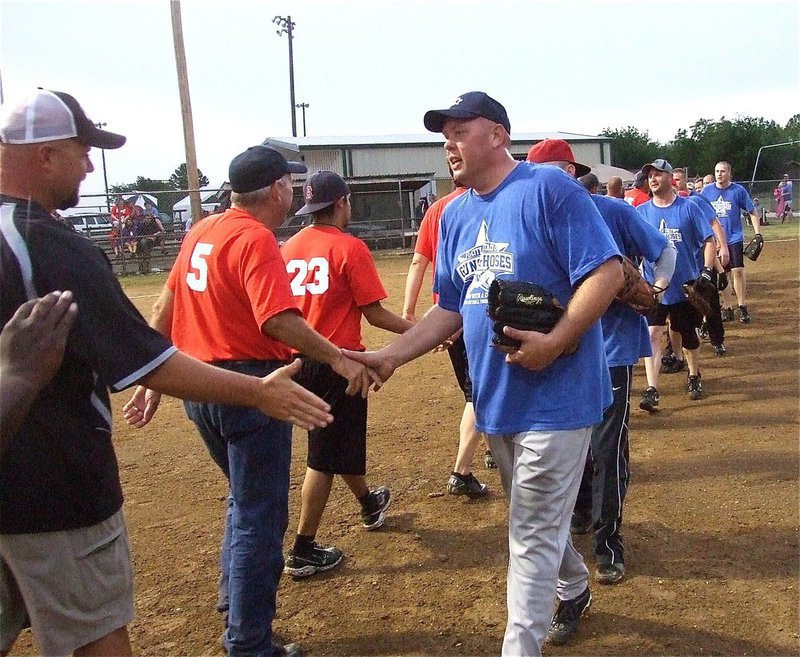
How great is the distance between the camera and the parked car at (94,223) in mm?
24159

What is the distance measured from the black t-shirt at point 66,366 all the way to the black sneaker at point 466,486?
3.09m

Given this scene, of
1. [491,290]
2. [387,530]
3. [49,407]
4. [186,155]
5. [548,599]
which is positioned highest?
[186,155]

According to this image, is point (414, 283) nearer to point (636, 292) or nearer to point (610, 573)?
point (636, 292)

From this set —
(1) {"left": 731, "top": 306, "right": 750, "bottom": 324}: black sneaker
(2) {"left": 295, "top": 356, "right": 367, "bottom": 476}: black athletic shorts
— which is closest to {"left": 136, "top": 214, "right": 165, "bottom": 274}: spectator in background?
(1) {"left": 731, "top": 306, "right": 750, "bottom": 324}: black sneaker

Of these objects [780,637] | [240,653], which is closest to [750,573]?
[780,637]

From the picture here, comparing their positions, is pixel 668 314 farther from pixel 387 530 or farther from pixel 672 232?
pixel 387 530

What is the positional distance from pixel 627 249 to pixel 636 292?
0.36 m

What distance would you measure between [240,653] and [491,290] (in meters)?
1.91

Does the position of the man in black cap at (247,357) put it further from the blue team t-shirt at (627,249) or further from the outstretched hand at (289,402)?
the blue team t-shirt at (627,249)

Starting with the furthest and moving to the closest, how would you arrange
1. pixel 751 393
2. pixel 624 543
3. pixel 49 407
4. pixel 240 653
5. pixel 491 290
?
pixel 751 393 → pixel 624 543 → pixel 240 653 → pixel 491 290 → pixel 49 407

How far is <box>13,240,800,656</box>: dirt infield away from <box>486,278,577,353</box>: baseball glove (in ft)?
5.10

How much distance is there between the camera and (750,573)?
379 cm

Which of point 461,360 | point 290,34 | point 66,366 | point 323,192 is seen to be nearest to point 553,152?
point 323,192

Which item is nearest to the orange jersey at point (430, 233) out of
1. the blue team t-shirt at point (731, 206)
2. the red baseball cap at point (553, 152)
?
the red baseball cap at point (553, 152)
